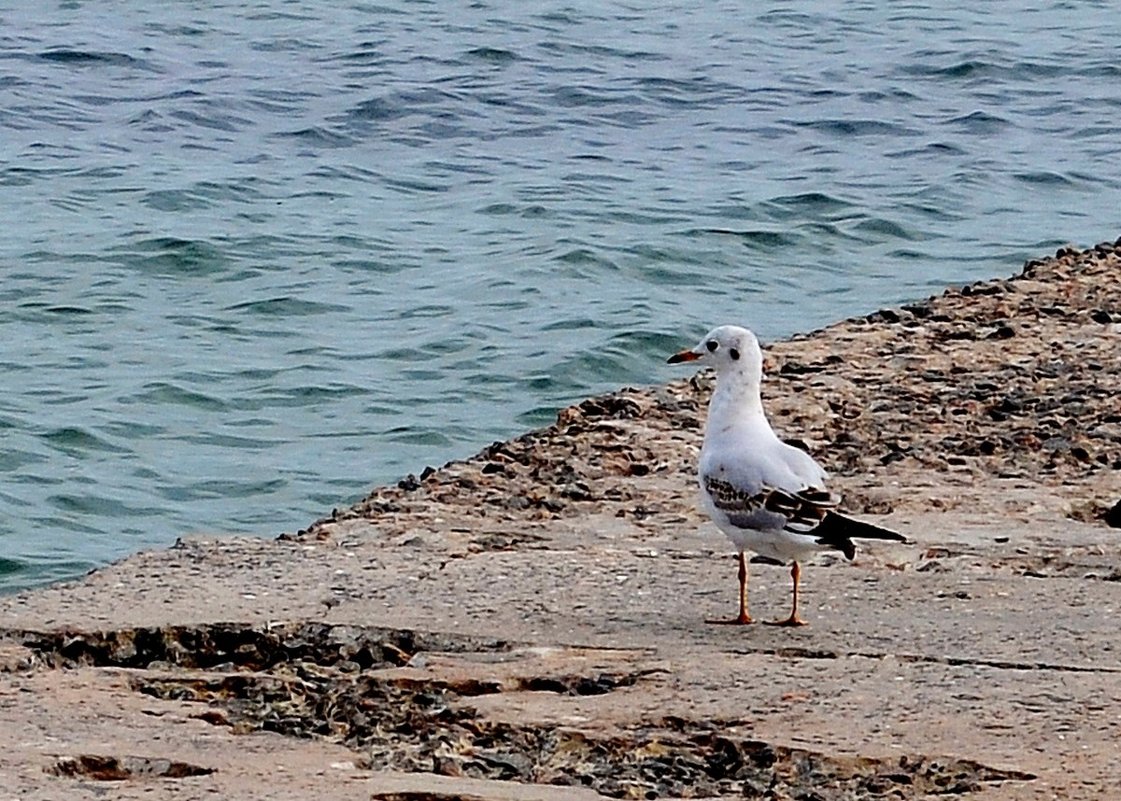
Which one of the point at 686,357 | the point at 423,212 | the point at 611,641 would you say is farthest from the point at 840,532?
the point at 423,212

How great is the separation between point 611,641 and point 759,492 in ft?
1.46

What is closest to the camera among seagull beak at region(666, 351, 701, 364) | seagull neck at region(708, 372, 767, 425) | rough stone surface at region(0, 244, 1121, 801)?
rough stone surface at region(0, 244, 1121, 801)

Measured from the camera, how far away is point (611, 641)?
15.1ft

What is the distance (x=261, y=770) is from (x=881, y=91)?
13.4 metres

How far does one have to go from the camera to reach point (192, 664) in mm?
4586

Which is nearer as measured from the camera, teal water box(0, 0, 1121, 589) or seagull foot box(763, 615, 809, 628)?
seagull foot box(763, 615, 809, 628)

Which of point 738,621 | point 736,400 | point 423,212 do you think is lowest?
point 423,212

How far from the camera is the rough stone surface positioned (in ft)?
12.8

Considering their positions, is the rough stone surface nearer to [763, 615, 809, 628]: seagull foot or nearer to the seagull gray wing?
[763, 615, 809, 628]: seagull foot

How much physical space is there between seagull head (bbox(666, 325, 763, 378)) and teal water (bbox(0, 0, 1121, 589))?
251 cm

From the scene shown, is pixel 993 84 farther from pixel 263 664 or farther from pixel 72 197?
pixel 263 664

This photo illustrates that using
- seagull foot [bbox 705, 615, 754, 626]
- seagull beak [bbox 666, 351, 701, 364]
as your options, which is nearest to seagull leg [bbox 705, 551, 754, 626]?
seagull foot [bbox 705, 615, 754, 626]

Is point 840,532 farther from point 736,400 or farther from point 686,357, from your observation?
point 686,357

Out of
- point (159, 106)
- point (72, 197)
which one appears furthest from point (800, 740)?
point (159, 106)
